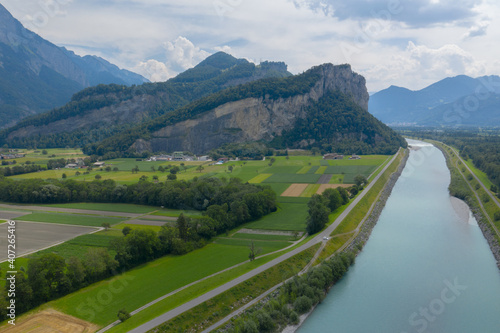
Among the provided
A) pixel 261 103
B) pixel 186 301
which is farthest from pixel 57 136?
pixel 186 301

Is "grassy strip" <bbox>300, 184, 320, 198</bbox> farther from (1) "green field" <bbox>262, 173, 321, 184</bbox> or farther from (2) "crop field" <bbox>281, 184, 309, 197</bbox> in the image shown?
(1) "green field" <bbox>262, 173, 321, 184</bbox>

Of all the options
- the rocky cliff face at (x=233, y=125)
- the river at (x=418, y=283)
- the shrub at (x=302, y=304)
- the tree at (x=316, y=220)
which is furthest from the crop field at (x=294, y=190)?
the rocky cliff face at (x=233, y=125)

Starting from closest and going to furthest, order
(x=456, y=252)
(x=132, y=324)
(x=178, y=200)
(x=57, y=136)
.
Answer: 1. (x=132, y=324)
2. (x=456, y=252)
3. (x=178, y=200)
4. (x=57, y=136)

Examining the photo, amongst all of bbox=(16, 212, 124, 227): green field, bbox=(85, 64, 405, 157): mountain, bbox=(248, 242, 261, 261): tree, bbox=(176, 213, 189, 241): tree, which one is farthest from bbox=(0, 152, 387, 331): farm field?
bbox=(85, 64, 405, 157): mountain

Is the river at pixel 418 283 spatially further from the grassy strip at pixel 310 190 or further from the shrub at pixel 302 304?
the grassy strip at pixel 310 190

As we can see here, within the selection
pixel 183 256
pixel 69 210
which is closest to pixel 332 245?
pixel 183 256

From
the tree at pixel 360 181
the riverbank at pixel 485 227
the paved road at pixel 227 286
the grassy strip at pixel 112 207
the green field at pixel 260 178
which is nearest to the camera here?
the paved road at pixel 227 286

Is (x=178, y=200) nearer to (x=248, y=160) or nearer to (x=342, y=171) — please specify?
(x=342, y=171)
